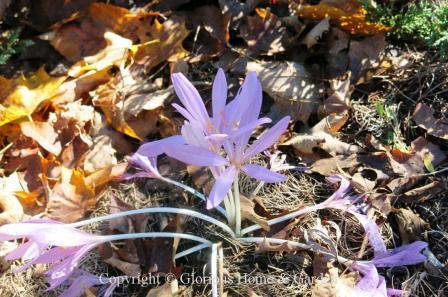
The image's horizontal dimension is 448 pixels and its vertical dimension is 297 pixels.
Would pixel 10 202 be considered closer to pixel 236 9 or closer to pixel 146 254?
pixel 146 254

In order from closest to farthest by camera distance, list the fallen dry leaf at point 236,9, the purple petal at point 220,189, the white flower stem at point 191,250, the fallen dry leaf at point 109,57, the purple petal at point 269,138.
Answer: the purple petal at point 220,189, the purple petal at point 269,138, the white flower stem at point 191,250, the fallen dry leaf at point 109,57, the fallen dry leaf at point 236,9

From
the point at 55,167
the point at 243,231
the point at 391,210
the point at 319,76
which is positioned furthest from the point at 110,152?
the point at 391,210

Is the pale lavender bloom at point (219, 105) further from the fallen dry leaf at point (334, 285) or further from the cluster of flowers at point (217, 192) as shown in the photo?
the fallen dry leaf at point (334, 285)

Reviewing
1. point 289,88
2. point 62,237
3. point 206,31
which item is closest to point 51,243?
point 62,237

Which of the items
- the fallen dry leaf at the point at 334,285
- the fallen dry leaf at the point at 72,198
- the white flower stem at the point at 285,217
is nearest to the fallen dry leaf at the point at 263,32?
the white flower stem at the point at 285,217

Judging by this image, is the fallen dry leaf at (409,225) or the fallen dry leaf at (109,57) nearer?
the fallen dry leaf at (409,225)

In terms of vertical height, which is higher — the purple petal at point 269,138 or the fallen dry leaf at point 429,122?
the purple petal at point 269,138

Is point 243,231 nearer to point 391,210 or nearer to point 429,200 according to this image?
point 391,210

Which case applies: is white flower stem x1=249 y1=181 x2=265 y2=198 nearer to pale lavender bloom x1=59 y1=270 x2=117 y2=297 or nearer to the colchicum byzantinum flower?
the colchicum byzantinum flower
